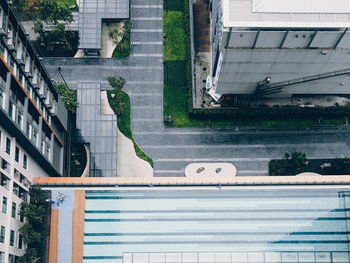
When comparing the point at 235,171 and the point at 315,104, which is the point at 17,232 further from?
the point at 315,104

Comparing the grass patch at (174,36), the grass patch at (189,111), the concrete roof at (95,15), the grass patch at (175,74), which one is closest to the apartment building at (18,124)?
the concrete roof at (95,15)

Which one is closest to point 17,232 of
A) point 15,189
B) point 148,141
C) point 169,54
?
point 15,189

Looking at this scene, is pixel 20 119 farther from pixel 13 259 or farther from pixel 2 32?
pixel 13 259

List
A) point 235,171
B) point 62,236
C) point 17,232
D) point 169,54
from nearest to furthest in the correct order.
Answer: point 17,232 < point 62,236 < point 235,171 < point 169,54

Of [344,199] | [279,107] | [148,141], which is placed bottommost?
[344,199]

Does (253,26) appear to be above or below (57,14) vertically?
below

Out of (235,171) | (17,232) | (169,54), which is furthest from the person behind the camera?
(169,54)

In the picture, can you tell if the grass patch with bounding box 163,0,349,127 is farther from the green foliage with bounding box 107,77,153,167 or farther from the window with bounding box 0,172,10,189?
the window with bounding box 0,172,10,189

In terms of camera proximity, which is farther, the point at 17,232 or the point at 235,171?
the point at 235,171

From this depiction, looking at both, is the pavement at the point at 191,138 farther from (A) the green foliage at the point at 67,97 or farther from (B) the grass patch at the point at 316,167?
(A) the green foliage at the point at 67,97
